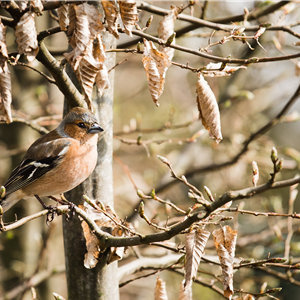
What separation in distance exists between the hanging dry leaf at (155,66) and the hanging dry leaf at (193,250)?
2.78 feet

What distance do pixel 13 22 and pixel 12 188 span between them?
186cm

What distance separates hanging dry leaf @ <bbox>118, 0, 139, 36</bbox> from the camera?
6.56 ft

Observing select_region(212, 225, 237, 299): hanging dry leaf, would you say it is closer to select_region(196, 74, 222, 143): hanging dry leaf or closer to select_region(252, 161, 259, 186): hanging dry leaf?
select_region(252, 161, 259, 186): hanging dry leaf

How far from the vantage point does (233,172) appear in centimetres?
668

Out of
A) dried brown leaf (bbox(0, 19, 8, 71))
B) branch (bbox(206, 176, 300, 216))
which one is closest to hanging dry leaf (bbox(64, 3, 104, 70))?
dried brown leaf (bbox(0, 19, 8, 71))

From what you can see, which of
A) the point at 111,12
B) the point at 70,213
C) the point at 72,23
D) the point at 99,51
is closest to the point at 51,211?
the point at 70,213

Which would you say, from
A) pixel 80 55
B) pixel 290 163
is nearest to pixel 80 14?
pixel 80 55

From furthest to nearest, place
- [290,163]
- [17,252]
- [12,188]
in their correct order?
[17,252]
[290,163]
[12,188]

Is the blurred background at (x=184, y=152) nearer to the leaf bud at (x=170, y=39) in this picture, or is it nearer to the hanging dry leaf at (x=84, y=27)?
the leaf bud at (x=170, y=39)

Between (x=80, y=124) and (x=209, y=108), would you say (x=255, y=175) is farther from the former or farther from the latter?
(x=80, y=124)

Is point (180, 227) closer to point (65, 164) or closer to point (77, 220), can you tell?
point (77, 220)

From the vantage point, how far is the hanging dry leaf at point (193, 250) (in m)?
1.96

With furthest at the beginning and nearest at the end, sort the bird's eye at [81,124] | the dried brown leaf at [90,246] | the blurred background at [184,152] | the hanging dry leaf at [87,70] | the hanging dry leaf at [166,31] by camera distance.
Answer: the blurred background at [184,152] → the bird's eye at [81,124] → the dried brown leaf at [90,246] → the hanging dry leaf at [166,31] → the hanging dry leaf at [87,70]

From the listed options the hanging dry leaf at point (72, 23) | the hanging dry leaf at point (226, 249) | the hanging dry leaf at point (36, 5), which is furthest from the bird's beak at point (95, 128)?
→ the hanging dry leaf at point (226, 249)
